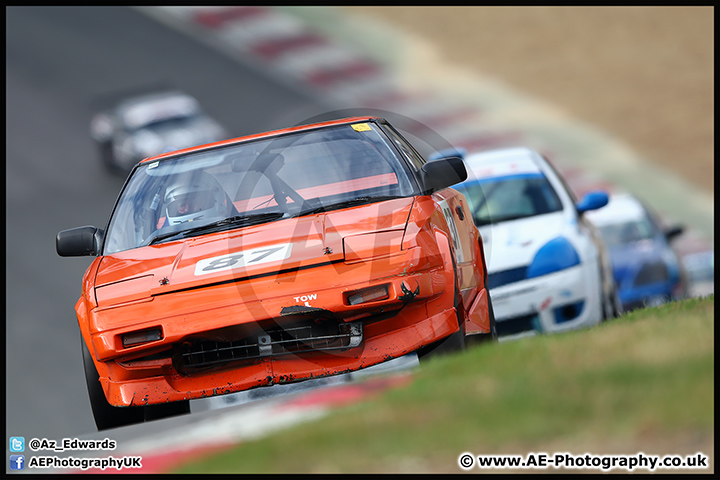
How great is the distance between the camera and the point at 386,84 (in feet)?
69.6

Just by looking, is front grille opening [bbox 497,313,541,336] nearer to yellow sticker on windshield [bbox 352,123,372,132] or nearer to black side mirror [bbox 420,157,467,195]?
yellow sticker on windshield [bbox 352,123,372,132]

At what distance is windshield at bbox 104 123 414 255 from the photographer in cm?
569

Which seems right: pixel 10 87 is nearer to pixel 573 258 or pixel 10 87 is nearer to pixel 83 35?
pixel 83 35

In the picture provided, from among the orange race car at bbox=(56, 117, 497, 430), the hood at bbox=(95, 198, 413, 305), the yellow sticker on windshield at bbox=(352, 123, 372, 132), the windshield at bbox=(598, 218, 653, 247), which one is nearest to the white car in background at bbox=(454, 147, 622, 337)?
the yellow sticker on windshield at bbox=(352, 123, 372, 132)

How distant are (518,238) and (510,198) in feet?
2.68

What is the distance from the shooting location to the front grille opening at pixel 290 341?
487 centimetres

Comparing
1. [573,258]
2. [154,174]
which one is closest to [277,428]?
[154,174]

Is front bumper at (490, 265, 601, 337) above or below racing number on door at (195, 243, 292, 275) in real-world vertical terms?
below

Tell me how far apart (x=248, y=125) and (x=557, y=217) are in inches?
481

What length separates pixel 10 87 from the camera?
875 inches

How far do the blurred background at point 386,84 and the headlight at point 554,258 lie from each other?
6548 mm

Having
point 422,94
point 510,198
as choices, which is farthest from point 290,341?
point 422,94

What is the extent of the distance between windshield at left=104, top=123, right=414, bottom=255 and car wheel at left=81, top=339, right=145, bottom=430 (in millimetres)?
772

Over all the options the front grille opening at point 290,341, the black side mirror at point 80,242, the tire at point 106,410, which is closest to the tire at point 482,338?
the front grille opening at point 290,341
